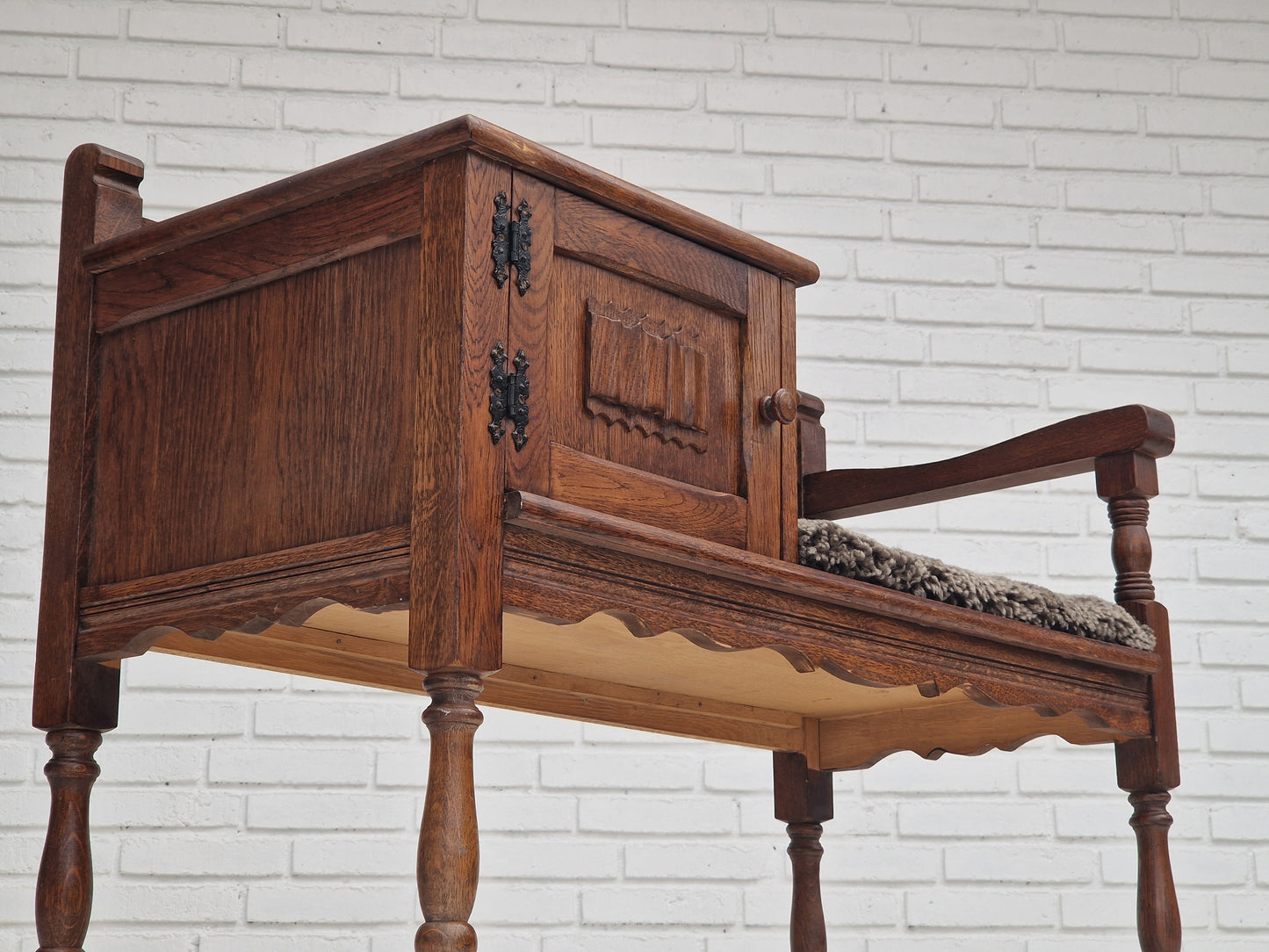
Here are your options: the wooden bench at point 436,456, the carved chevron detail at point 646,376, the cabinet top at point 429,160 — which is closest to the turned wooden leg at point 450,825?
the wooden bench at point 436,456

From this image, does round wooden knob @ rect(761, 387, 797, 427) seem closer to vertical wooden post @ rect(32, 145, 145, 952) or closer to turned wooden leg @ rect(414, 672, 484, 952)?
turned wooden leg @ rect(414, 672, 484, 952)

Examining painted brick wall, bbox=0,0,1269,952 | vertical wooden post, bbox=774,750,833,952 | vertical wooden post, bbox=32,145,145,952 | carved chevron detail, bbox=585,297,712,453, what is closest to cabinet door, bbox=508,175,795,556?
carved chevron detail, bbox=585,297,712,453

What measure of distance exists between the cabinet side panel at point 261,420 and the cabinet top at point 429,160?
2.2 inches

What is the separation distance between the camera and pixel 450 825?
3.14ft

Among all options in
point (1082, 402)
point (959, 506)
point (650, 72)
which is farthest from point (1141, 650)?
point (650, 72)

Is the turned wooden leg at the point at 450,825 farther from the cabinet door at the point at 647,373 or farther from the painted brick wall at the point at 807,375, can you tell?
the painted brick wall at the point at 807,375

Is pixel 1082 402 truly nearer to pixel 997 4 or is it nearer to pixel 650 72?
pixel 997 4

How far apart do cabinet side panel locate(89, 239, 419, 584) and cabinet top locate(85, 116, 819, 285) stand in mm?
56

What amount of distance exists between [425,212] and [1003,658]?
0.74 m

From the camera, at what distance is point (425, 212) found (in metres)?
1.05

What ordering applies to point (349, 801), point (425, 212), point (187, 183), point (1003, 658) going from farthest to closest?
point (187, 183)
point (349, 801)
point (1003, 658)
point (425, 212)

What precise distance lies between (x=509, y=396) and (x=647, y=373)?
0.53 ft

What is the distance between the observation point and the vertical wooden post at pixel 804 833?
6.73 feet

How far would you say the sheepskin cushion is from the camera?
1.29 m
